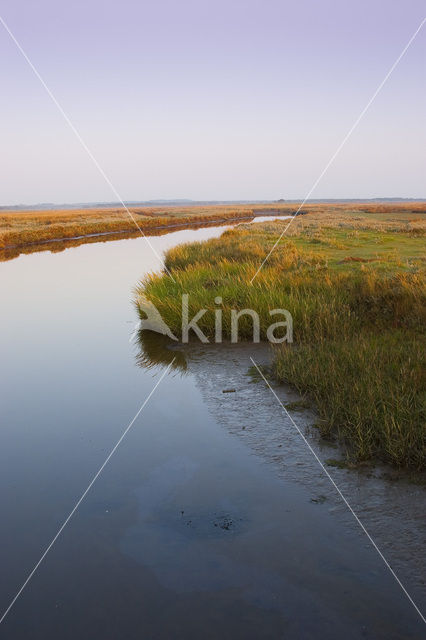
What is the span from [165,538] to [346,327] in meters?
8.09

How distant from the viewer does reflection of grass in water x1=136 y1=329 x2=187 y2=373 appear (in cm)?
1205

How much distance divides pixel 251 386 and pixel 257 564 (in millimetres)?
5155

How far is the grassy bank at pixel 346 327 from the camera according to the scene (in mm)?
7105

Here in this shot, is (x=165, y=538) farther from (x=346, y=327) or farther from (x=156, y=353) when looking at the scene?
(x=346, y=327)

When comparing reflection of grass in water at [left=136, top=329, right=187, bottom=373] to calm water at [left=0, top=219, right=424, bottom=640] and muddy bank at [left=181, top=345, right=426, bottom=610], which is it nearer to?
muddy bank at [left=181, top=345, right=426, bottom=610]

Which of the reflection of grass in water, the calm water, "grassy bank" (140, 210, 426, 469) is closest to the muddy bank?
the calm water

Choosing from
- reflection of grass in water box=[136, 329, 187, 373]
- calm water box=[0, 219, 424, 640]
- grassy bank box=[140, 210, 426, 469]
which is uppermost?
grassy bank box=[140, 210, 426, 469]

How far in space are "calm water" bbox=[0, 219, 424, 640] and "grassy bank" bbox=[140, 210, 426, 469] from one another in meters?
1.51

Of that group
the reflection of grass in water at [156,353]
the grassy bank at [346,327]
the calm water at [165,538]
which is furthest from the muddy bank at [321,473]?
the reflection of grass in water at [156,353]

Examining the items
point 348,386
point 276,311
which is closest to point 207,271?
point 276,311

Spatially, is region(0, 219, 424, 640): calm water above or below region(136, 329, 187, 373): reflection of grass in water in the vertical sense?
above

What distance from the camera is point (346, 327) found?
12.4 meters

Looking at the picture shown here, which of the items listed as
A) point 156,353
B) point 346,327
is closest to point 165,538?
point 156,353

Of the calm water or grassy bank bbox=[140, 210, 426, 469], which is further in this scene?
grassy bank bbox=[140, 210, 426, 469]
